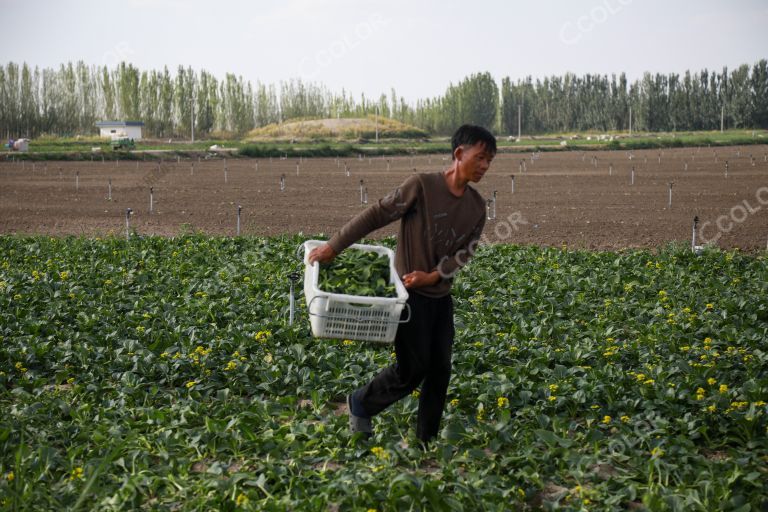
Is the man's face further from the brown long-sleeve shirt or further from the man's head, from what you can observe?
the brown long-sleeve shirt

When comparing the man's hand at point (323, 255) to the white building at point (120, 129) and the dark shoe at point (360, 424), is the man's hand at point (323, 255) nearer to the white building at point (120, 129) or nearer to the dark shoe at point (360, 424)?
the dark shoe at point (360, 424)

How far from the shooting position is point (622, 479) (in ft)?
15.4

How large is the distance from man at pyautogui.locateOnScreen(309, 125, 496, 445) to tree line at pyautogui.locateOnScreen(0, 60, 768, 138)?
78482 millimetres

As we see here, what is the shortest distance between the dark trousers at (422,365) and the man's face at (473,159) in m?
0.76

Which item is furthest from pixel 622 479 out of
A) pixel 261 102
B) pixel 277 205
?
pixel 261 102

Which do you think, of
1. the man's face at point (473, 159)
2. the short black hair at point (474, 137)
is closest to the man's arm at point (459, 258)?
the man's face at point (473, 159)

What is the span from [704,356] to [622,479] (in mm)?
2446

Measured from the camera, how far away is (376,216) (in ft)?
15.8

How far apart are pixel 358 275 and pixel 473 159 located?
3.67 feet

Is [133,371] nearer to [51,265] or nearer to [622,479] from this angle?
[622,479]

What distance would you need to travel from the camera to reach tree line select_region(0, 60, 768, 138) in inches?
3076

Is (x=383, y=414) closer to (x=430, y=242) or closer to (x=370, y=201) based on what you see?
(x=430, y=242)

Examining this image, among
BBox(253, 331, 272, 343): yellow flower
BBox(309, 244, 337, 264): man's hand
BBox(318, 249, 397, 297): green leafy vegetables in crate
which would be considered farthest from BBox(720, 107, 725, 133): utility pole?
BBox(309, 244, 337, 264): man's hand

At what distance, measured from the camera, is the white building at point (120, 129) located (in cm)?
7525
